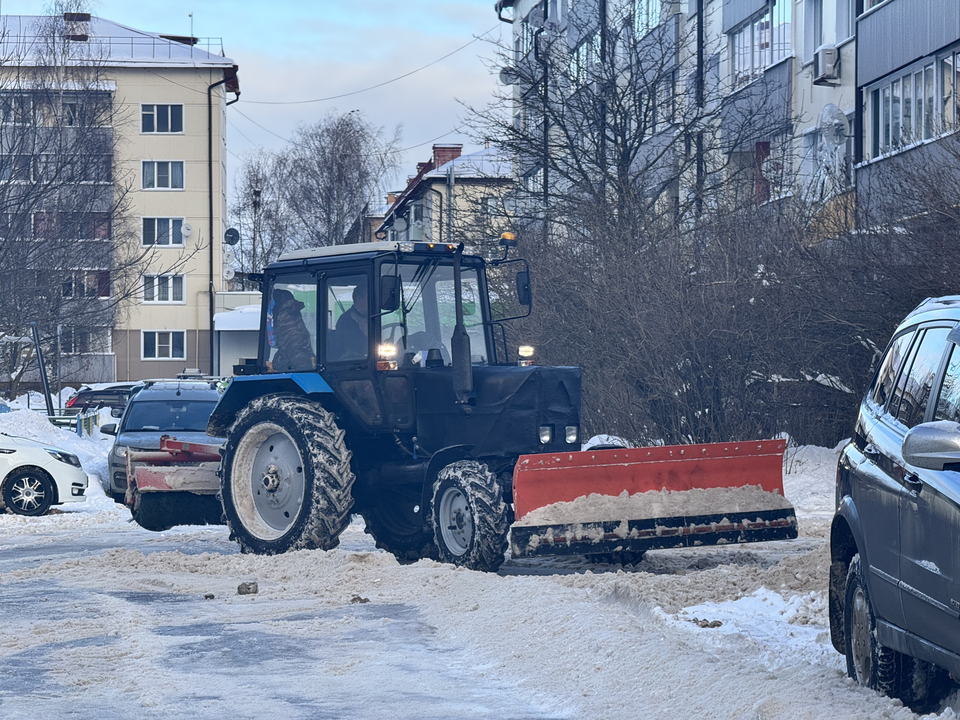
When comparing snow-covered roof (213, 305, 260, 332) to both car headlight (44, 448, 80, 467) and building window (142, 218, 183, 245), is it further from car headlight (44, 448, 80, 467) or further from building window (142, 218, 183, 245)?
car headlight (44, 448, 80, 467)

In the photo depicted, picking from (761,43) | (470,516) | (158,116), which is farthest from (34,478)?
(158,116)

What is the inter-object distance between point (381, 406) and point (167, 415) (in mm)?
8663

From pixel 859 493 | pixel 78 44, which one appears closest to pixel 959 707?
pixel 859 493

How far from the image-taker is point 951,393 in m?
5.59

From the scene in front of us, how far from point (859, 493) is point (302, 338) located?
21.8 feet

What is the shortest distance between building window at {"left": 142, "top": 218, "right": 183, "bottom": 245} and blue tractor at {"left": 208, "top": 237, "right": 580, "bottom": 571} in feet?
158

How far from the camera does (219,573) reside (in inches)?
437

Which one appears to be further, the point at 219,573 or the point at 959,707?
the point at 219,573

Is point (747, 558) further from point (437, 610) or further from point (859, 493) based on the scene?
point (859, 493)

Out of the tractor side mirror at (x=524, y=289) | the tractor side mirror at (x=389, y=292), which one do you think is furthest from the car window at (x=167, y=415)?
the tractor side mirror at (x=389, y=292)

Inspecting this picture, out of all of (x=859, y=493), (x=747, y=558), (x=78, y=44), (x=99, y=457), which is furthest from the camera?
(x=78, y=44)

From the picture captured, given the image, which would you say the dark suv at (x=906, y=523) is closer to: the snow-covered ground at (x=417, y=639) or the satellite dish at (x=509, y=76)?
the snow-covered ground at (x=417, y=639)

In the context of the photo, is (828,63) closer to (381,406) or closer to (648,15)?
(648,15)

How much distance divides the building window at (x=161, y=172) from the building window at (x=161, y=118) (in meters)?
1.34
